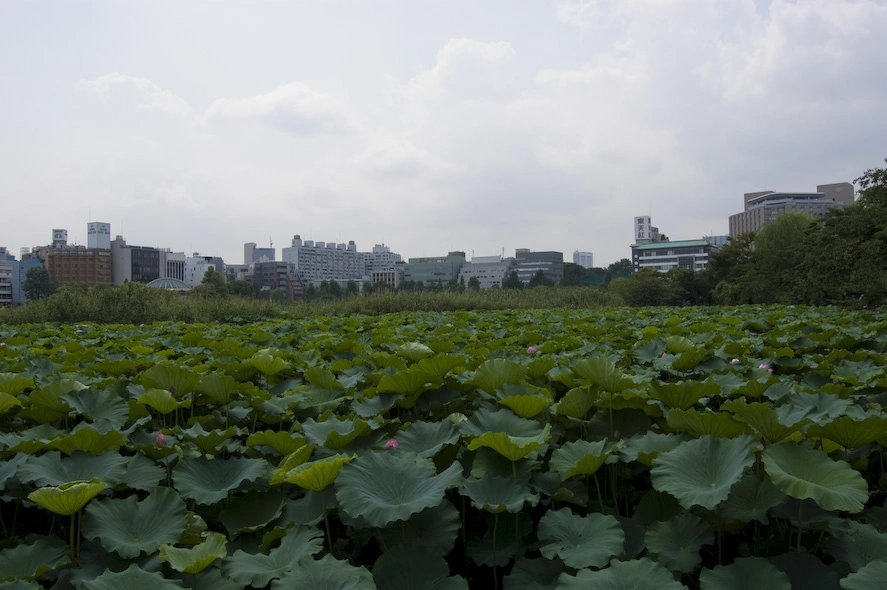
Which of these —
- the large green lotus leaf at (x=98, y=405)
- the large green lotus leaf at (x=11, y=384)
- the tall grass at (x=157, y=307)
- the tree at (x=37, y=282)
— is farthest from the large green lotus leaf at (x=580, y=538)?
the tree at (x=37, y=282)

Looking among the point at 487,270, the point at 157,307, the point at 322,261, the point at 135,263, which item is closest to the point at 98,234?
the point at 135,263

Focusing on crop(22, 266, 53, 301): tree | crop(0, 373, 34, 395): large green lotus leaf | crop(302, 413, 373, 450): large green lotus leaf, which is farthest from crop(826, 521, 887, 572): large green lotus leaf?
crop(22, 266, 53, 301): tree

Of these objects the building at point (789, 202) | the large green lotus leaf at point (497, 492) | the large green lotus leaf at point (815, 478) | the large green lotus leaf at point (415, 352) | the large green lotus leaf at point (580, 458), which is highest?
the building at point (789, 202)

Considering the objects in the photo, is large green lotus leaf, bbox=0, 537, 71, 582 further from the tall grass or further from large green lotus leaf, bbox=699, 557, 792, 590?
the tall grass

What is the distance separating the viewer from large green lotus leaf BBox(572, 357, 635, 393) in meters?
1.59

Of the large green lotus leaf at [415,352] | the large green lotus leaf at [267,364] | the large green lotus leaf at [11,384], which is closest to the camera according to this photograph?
the large green lotus leaf at [11,384]

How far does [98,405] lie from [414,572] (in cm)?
128

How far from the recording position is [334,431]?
1.38m

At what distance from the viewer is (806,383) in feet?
6.91

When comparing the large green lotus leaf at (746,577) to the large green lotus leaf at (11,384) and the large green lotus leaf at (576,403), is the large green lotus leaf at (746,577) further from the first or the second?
the large green lotus leaf at (11,384)

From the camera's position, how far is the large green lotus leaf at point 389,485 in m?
1.03

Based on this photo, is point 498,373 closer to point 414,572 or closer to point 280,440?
point 280,440

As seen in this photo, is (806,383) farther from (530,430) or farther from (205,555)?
(205,555)

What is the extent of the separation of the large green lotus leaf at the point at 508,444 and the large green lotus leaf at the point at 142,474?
72 centimetres
